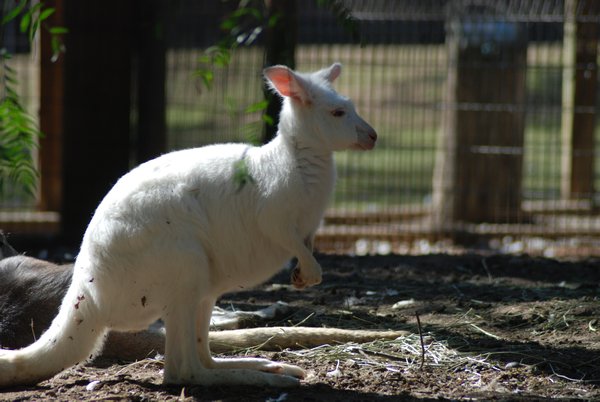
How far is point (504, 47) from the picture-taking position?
8.62 meters

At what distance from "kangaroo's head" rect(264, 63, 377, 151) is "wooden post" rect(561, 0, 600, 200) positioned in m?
4.57

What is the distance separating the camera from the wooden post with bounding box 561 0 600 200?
328 inches

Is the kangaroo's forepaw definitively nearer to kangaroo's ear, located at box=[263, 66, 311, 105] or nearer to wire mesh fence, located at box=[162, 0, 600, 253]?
kangaroo's ear, located at box=[263, 66, 311, 105]

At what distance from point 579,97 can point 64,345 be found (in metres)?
6.71

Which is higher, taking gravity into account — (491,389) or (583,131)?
(583,131)

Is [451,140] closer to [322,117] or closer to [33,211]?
[33,211]

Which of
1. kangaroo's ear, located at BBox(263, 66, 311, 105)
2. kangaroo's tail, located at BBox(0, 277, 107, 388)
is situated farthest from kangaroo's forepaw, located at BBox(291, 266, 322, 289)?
kangaroo's tail, located at BBox(0, 277, 107, 388)

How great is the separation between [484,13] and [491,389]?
558 centimetres

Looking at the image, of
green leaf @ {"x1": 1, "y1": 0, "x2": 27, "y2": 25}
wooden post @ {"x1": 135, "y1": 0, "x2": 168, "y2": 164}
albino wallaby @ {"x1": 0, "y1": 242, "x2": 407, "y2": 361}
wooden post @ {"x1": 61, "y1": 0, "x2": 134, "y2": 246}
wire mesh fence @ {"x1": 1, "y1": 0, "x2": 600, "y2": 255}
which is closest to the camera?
green leaf @ {"x1": 1, "y1": 0, "x2": 27, "y2": 25}

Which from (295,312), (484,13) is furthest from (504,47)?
(295,312)

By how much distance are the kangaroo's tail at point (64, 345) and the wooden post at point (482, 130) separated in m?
5.31

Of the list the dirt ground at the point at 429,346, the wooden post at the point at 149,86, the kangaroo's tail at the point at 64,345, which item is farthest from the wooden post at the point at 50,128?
the kangaroo's tail at the point at 64,345

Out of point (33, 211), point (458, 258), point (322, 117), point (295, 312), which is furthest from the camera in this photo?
point (33, 211)

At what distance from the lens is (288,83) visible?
397 cm
